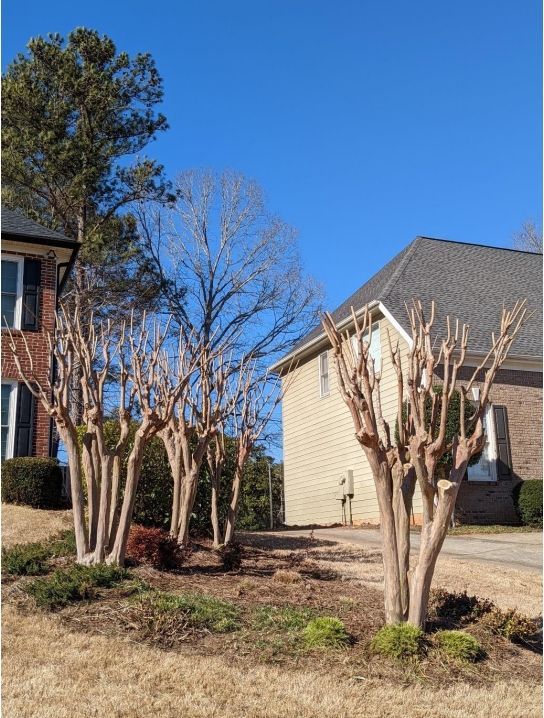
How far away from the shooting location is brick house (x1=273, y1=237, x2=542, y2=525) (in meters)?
15.8

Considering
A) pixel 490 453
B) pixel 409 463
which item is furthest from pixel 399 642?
pixel 490 453

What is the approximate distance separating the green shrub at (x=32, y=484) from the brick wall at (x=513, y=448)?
8050 millimetres

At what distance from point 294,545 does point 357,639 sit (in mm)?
5592

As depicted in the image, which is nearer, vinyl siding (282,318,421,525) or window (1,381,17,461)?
window (1,381,17,461)

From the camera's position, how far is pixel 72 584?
593 centimetres

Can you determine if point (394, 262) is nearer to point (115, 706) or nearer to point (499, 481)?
point (499, 481)

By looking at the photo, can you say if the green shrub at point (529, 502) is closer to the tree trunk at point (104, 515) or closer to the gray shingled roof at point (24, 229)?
Result: the tree trunk at point (104, 515)

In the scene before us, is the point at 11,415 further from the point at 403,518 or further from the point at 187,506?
the point at 403,518

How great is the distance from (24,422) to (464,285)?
1066 centimetres

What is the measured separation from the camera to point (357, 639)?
5.35 meters

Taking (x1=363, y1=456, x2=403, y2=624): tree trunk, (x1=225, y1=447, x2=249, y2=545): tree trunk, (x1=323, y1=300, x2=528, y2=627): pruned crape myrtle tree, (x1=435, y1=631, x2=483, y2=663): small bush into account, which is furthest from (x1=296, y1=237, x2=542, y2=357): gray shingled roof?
(x1=435, y1=631, x2=483, y2=663): small bush

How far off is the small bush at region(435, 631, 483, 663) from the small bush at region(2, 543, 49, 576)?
3747mm

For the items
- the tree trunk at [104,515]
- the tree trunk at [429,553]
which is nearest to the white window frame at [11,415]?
the tree trunk at [104,515]

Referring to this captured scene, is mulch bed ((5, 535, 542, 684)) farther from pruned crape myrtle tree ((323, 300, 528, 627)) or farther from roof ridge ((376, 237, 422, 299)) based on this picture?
roof ridge ((376, 237, 422, 299))
